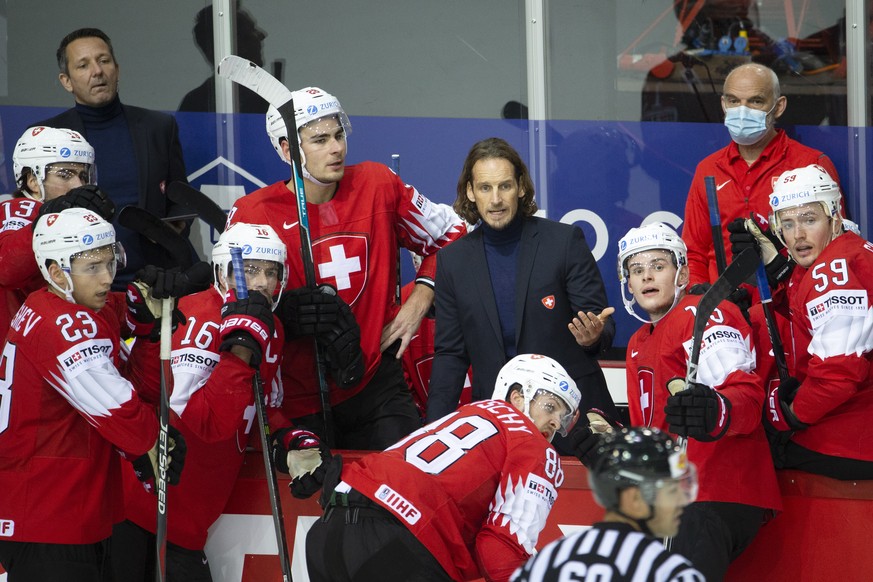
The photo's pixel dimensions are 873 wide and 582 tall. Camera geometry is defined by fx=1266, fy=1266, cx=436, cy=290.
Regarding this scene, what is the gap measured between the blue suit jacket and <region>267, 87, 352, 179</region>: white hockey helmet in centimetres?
66

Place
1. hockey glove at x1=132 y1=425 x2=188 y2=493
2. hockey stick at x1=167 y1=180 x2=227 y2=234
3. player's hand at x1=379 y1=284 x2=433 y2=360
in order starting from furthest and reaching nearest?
hockey stick at x1=167 y1=180 x2=227 y2=234 < player's hand at x1=379 y1=284 x2=433 y2=360 < hockey glove at x1=132 y1=425 x2=188 y2=493

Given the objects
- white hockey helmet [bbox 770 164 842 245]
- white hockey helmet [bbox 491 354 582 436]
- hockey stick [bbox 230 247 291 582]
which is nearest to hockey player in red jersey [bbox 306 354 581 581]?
white hockey helmet [bbox 491 354 582 436]

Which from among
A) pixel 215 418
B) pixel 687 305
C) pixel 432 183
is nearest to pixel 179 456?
pixel 215 418

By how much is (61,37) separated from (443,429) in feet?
10.7

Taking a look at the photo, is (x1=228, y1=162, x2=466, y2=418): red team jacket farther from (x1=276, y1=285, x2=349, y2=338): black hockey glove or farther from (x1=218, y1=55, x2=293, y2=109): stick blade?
(x1=218, y1=55, x2=293, y2=109): stick blade

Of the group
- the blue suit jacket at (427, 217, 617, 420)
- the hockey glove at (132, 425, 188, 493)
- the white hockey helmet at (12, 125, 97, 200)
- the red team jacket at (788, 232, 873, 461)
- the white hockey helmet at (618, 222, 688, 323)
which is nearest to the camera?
the red team jacket at (788, 232, 873, 461)

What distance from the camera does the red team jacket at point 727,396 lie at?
11.7 feet

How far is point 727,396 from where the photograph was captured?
3504mm

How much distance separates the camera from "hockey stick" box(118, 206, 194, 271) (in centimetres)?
389

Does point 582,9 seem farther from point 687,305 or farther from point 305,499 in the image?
point 305,499

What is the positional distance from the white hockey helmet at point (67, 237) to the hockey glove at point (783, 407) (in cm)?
198

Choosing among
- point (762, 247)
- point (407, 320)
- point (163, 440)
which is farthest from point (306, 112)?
point (762, 247)

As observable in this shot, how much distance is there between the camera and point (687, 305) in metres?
3.70

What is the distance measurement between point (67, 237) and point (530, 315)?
1432mm
